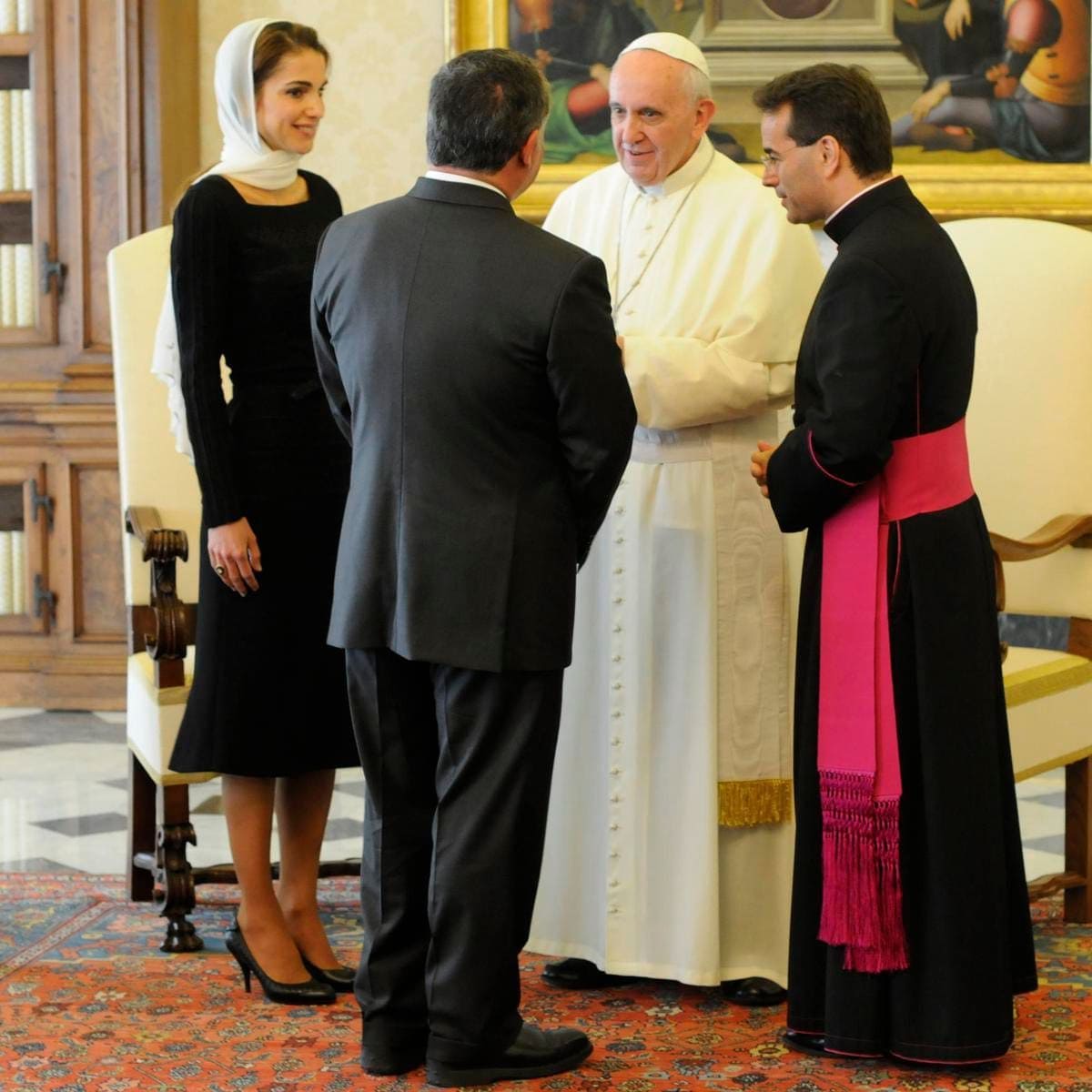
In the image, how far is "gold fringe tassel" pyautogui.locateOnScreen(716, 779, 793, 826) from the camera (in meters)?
3.32

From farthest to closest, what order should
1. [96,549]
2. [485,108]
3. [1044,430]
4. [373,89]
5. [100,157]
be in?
[96,549], [100,157], [373,89], [1044,430], [485,108]

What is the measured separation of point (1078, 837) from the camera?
405cm

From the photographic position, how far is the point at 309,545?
331cm

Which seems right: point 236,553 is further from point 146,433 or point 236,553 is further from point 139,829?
point 139,829

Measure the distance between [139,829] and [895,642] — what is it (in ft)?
6.74

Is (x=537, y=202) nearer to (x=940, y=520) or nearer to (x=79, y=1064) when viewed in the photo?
(x=940, y=520)

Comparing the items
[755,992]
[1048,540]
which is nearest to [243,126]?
[755,992]

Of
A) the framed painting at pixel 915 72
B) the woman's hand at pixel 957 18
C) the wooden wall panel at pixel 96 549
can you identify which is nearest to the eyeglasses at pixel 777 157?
the framed painting at pixel 915 72

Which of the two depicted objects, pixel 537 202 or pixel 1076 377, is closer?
pixel 1076 377

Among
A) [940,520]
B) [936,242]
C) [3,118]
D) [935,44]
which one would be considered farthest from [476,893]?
[3,118]

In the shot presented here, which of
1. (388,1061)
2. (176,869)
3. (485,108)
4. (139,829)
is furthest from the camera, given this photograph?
(139,829)

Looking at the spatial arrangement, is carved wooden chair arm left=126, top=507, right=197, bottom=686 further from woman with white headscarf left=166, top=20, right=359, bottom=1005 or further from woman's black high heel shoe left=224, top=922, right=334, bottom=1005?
woman's black high heel shoe left=224, top=922, right=334, bottom=1005

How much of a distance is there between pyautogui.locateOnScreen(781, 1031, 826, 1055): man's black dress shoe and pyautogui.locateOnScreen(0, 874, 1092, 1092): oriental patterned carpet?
17mm

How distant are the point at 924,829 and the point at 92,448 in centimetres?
433
